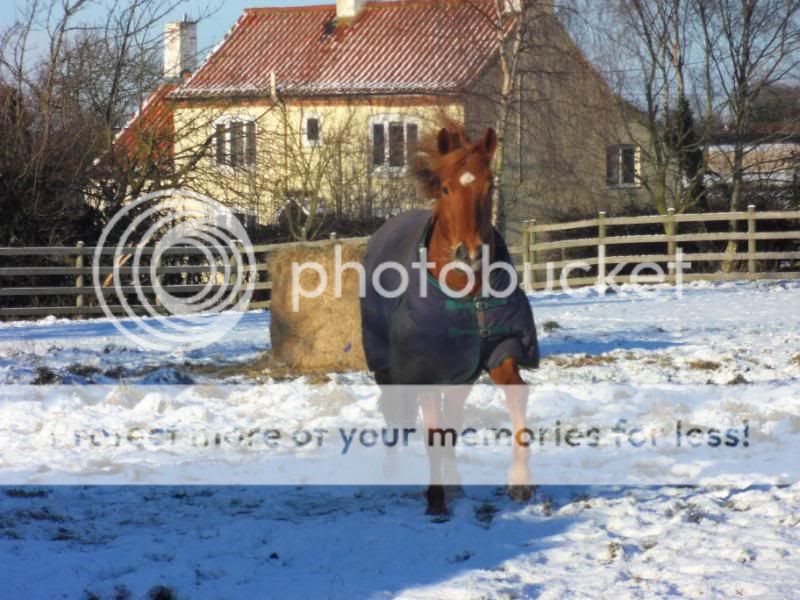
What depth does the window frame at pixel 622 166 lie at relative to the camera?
2794 cm

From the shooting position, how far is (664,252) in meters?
24.4

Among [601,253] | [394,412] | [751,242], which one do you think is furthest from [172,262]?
[394,412]

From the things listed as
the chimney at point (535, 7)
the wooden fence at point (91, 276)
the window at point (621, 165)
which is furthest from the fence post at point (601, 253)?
the wooden fence at point (91, 276)

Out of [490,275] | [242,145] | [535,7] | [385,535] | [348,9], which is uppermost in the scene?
[348,9]

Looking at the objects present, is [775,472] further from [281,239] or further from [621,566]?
[281,239]

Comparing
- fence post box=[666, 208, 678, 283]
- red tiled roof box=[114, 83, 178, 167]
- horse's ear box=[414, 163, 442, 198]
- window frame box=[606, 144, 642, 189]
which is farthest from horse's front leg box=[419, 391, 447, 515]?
window frame box=[606, 144, 642, 189]

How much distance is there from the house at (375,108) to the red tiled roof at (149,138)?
9.7 inches

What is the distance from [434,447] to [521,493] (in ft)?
1.66

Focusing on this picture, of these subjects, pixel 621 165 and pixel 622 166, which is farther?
pixel 621 165

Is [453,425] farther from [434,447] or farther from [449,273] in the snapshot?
[449,273]

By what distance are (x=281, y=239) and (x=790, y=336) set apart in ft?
44.0

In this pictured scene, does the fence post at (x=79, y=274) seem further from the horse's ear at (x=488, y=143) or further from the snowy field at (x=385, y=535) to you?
the horse's ear at (x=488, y=143)

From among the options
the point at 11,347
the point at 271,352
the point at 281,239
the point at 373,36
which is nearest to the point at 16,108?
the point at 281,239

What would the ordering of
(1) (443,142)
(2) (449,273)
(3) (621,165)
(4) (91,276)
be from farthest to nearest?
(3) (621,165) → (4) (91,276) → (1) (443,142) → (2) (449,273)
